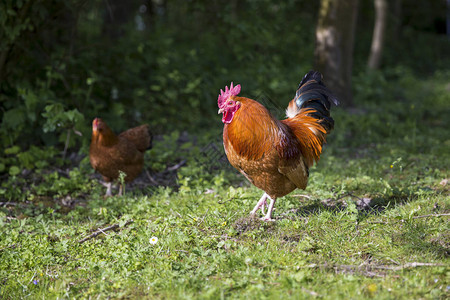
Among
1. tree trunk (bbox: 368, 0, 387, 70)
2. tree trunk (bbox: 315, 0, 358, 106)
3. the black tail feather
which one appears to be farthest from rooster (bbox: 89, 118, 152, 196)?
tree trunk (bbox: 368, 0, 387, 70)

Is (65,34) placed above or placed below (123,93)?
above

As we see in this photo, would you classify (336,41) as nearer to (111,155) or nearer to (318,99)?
(318,99)

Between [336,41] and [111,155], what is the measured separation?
5806 mm

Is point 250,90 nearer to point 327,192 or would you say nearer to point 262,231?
point 327,192

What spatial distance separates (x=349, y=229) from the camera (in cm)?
374

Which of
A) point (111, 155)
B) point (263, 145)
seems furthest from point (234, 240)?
point (111, 155)

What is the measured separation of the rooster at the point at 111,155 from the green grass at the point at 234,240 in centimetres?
32

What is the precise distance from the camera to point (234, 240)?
369cm

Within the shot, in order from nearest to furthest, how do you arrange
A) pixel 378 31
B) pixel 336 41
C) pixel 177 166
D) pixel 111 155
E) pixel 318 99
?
pixel 318 99
pixel 111 155
pixel 177 166
pixel 336 41
pixel 378 31

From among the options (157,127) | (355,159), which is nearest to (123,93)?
(157,127)

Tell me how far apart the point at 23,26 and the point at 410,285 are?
5.70 metres

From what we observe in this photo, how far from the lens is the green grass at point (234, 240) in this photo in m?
3.00

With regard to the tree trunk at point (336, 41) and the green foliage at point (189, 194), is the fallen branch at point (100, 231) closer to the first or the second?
the green foliage at point (189, 194)

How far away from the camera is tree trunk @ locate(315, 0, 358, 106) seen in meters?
8.62
